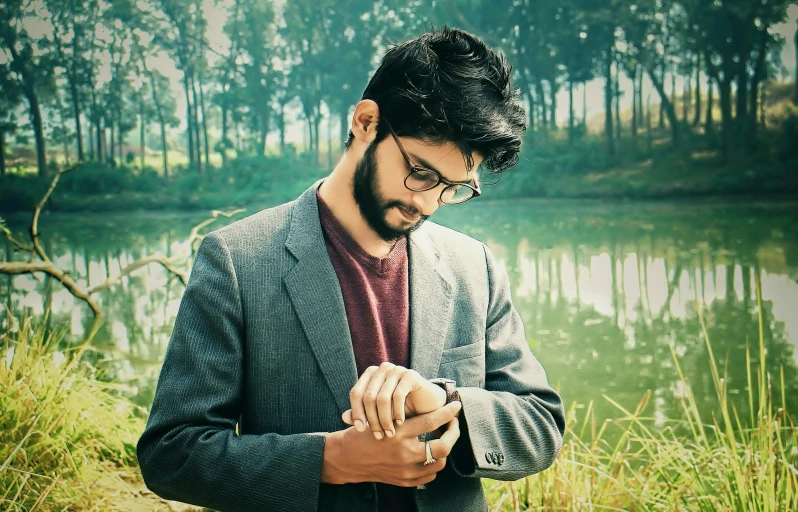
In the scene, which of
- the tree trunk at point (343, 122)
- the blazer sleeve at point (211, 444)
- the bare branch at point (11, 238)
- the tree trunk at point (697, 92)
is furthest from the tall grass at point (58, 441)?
the tree trunk at point (697, 92)

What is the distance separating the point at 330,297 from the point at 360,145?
0.24 m

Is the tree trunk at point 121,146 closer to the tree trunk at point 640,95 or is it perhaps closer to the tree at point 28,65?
the tree at point 28,65

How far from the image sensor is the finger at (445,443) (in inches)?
Result: 33.0

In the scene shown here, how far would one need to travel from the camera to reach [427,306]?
1.01 metres

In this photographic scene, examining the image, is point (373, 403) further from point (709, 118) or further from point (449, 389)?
point (709, 118)

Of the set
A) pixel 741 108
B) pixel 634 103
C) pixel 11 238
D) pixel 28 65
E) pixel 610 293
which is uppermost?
pixel 28 65

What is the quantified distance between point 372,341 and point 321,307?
0.31 ft

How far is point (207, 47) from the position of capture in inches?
296

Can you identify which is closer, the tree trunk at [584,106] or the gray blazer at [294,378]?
the gray blazer at [294,378]

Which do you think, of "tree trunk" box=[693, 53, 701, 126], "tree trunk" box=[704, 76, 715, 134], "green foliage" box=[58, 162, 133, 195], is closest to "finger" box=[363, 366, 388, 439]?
"green foliage" box=[58, 162, 133, 195]

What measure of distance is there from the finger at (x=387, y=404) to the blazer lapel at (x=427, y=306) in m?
0.20

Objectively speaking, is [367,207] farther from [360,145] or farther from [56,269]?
[56,269]

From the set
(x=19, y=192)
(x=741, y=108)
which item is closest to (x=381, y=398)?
(x=19, y=192)

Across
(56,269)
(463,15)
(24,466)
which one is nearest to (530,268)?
(463,15)
